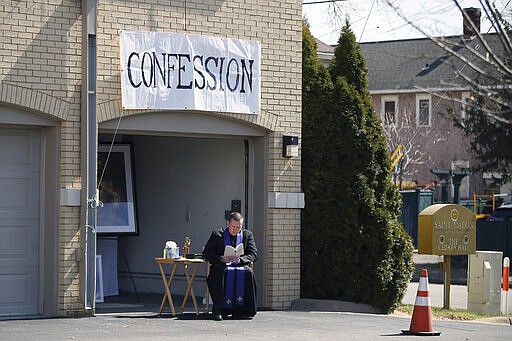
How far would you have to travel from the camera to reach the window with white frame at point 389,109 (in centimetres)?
4866

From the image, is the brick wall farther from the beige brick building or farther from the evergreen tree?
the evergreen tree

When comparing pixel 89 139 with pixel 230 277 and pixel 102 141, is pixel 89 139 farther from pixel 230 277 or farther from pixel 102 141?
pixel 230 277

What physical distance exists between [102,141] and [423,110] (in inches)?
1277

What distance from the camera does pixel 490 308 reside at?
18.0 m

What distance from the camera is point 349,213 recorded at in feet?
53.8

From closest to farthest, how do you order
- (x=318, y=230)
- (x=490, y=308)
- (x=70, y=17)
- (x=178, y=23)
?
(x=70, y=17), (x=178, y=23), (x=318, y=230), (x=490, y=308)

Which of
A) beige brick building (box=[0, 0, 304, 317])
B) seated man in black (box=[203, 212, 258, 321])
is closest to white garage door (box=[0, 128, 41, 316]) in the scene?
beige brick building (box=[0, 0, 304, 317])

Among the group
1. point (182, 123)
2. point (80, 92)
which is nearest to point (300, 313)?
point (182, 123)

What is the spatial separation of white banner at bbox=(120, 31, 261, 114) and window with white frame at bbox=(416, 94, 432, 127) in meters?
31.6

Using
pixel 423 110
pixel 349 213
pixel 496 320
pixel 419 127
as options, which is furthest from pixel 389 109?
pixel 349 213

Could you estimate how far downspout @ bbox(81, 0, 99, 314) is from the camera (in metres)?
14.4

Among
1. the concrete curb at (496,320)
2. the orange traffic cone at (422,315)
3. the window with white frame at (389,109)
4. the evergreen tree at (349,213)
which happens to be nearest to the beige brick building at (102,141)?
the evergreen tree at (349,213)

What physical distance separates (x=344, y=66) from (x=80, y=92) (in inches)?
177

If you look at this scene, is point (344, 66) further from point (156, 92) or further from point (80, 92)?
point (80, 92)
